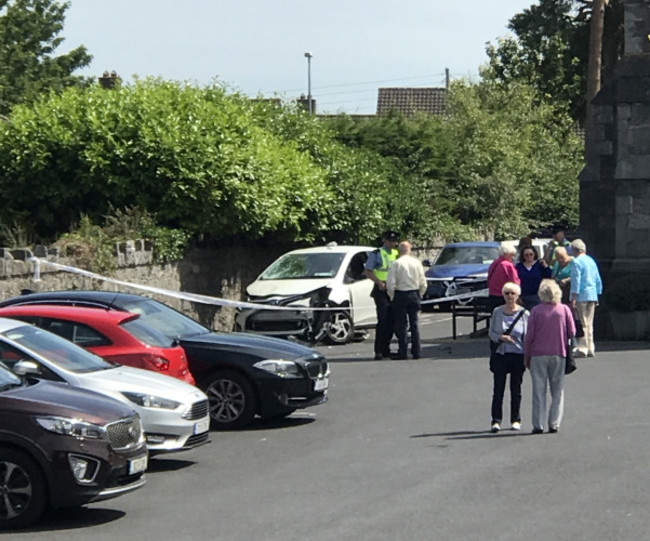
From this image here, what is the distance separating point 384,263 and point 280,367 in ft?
25.2

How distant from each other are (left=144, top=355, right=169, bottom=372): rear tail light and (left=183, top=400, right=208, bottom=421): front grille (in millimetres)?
1183

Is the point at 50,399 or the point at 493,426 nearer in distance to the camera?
the point at 50,399

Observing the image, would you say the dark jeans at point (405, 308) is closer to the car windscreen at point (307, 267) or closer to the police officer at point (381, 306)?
the police officer at point (381, 306)

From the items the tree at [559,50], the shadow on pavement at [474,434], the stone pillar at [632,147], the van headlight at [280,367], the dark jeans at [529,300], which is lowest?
the shadow on pavement at [474,434]

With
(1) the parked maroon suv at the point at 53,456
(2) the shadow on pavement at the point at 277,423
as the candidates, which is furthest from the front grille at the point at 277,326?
(1) the parked maroon suv at the point at 53,456

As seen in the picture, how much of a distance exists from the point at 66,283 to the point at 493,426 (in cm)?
1062

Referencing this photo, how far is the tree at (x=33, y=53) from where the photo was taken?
58.6 meters

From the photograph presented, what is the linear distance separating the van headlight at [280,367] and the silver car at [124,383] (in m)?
2.24

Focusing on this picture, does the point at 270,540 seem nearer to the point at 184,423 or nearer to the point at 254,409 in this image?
the point at 184,423

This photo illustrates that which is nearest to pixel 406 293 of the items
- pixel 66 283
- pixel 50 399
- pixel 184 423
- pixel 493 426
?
pixel 66 283

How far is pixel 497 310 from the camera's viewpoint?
1491 centimetres

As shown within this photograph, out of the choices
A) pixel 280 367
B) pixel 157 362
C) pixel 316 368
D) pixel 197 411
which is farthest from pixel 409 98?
pixel 197 411

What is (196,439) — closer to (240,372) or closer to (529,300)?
(240,372)

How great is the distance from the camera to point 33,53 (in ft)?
207
